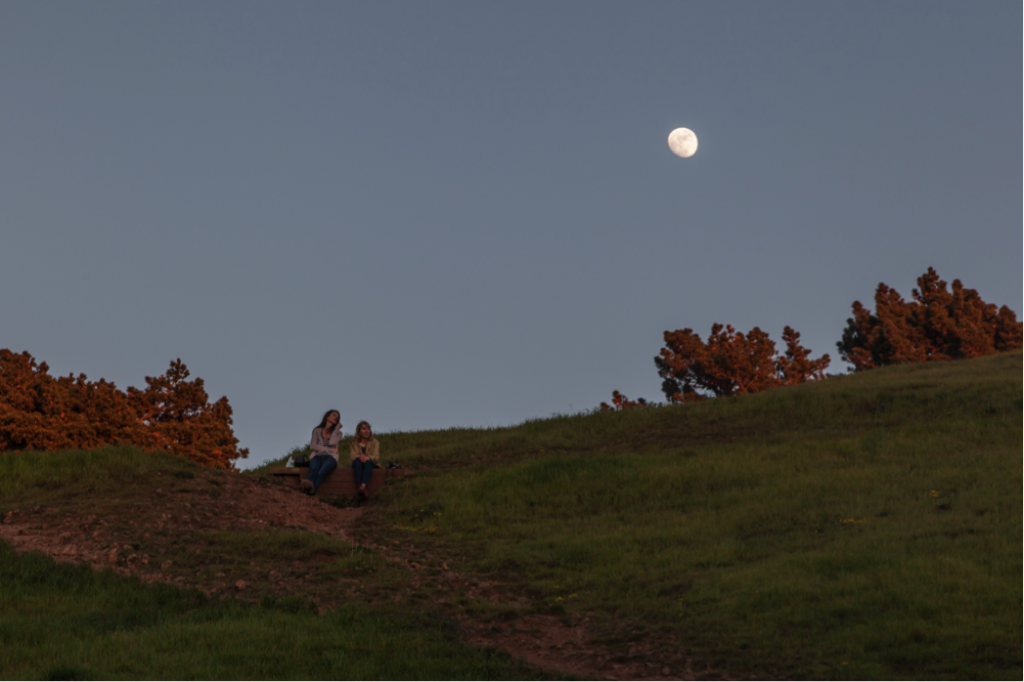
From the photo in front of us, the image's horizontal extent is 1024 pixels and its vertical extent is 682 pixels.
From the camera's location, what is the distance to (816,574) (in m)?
11.5

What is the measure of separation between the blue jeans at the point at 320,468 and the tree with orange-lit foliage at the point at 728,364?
39760mm

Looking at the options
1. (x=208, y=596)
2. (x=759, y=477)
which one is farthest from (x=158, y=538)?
(x=759, y=477)

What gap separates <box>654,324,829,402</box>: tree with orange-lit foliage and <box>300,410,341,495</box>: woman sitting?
3949cm

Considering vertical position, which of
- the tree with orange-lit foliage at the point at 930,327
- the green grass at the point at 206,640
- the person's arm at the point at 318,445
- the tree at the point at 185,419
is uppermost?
the tree with orange-lit foliage at the point at 930,327

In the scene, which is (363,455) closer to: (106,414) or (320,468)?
(320,468)

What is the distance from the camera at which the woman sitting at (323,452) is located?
1939 cm

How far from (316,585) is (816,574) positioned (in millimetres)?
6986

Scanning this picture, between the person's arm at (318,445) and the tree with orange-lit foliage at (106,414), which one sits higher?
the tree with orange-lit foliage at (106,414)

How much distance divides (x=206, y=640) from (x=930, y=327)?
57.4m

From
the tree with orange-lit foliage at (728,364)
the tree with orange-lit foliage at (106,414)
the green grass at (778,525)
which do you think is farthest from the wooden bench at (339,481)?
the tree with orange-lit foliage at (728,364)

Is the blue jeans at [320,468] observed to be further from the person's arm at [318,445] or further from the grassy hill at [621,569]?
the grassy hill at [621,569]

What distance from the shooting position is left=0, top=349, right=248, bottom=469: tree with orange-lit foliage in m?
38.2

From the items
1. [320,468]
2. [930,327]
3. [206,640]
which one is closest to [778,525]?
[206,640]

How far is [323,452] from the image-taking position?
770 inches
